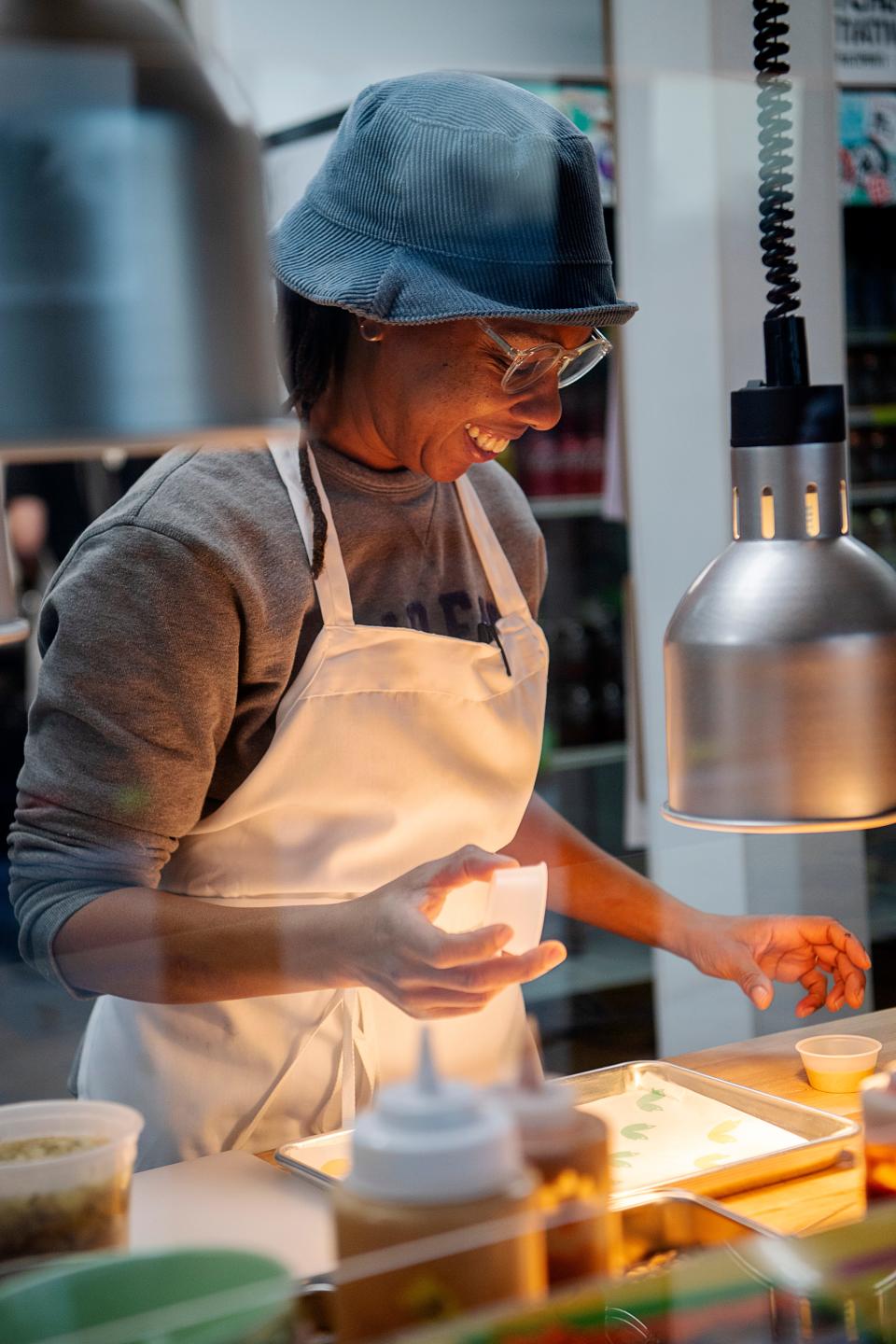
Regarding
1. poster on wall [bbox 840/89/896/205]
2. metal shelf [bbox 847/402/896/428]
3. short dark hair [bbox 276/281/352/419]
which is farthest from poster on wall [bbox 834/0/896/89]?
short dark hair [bbox 276/281/352/419]

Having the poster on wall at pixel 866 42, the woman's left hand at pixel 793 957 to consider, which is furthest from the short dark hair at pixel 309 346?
the poster on wall at pixel 866 42

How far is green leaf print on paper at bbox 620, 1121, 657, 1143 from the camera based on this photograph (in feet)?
3.78

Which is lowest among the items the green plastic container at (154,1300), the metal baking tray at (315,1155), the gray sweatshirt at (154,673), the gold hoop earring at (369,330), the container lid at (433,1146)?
the metal baking tray at (315,1155)

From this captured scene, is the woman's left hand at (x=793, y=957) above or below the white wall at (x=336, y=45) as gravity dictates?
below

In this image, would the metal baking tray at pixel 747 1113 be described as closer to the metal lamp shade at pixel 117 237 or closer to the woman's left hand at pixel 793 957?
the woman's left hand at pixel 793 957

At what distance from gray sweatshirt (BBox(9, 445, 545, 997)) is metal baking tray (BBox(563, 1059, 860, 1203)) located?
0.46m

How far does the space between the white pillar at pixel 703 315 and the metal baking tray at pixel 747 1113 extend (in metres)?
0.89

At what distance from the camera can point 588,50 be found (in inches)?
107

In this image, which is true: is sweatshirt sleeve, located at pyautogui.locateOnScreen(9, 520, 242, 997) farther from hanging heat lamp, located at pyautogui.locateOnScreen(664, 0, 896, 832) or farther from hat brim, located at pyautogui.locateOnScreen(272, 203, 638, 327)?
hanging heat lamp, located at pyautogui.locateOnScreen(664, 0, 896, 832)

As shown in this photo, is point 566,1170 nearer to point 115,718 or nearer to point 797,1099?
point 797,1099

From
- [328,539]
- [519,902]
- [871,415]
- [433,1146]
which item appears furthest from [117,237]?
[871,415]

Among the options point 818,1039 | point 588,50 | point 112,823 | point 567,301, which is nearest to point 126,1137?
point 112,823

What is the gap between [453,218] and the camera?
1305 mm

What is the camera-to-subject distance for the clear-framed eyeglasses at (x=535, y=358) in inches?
52.6
